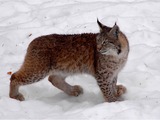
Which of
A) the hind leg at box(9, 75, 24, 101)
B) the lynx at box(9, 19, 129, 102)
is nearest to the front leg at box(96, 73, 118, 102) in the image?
the lynx at box(9, 19, 129, 102)

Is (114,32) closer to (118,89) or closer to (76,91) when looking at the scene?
(118,89)

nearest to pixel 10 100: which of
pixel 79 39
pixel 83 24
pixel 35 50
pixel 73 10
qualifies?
pixel 35 50

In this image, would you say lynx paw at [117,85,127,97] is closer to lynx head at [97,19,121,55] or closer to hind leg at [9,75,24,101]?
lynx head at [97,19,121,55]

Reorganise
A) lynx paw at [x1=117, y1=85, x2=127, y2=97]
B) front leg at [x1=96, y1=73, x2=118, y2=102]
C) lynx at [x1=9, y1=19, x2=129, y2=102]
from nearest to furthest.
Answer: lynx at [x1=9, y1=19, x2=129, y2=102] < front leg at [x1=96, y1=73, x2=118, y2=102] < lynx paw at [x1=117, y1=85, x2=127, y2=97]

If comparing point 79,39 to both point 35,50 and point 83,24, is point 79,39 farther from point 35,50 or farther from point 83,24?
point 83,24

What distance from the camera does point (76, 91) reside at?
6.71 metres

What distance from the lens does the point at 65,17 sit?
8.97 meters

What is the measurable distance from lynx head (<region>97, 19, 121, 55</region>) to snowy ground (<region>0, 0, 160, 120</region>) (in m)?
0.81

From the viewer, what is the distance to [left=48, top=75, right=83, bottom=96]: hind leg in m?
6.77

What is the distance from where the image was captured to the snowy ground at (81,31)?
227 inches

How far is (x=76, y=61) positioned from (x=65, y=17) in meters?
2.58

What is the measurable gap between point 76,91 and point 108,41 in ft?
3.59

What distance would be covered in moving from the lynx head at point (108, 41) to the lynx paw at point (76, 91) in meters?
0.88

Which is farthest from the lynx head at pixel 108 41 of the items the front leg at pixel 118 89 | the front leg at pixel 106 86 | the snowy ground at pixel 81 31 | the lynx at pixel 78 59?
the snowy ground at pixel 81 31
